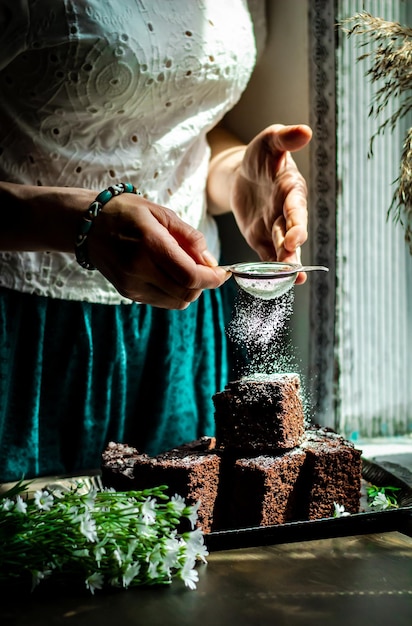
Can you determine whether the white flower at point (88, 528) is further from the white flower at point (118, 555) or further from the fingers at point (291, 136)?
the fingers at point (291, 136)

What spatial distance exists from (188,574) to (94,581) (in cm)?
10

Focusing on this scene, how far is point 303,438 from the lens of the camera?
1080mm

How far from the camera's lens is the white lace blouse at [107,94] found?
1.10 m

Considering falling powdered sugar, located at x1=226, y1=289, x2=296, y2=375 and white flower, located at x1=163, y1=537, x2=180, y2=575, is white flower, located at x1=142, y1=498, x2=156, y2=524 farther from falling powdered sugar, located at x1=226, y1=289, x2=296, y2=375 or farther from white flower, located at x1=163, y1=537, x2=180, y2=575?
falling powdered sugar, located at x1=226, y1=289, x2=296, y2=375

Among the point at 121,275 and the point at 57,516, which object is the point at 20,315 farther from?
the point at 57,516

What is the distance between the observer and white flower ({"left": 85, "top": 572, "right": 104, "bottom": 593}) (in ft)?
2.49

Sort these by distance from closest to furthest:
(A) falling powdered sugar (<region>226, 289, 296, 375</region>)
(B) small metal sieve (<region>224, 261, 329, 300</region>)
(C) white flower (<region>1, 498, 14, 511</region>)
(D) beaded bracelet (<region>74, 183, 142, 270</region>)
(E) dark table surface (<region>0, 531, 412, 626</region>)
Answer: (E) dark table surface (<region>0, 531, 412, 626</region>), (C) white flower (<region>1, 498, 14, 511</region>), (D) beaded bracelet (<region>74, 183, 142, 270</region>), (B) small metal sieve (<region>224, 261, 329, 300</region>), (A) falling powdered sugar (<region>226, 289, 296, 375</region>)

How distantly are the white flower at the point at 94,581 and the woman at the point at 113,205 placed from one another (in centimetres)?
34

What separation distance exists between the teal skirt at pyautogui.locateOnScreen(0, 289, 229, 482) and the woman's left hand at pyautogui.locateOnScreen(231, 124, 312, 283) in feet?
0.68

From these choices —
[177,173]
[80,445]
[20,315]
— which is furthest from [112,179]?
[80,445]

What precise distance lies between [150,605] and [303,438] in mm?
402

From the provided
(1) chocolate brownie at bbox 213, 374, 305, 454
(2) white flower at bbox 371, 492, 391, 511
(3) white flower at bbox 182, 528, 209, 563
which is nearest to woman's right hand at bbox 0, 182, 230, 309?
(1) chocolate brownie at bbox 213, 374, 305, 454

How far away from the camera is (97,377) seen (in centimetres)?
132

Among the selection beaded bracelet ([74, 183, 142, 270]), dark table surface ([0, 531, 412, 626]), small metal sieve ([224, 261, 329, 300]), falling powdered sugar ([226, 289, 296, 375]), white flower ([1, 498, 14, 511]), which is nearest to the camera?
dark table surface ([0, 531, 412, 626])
